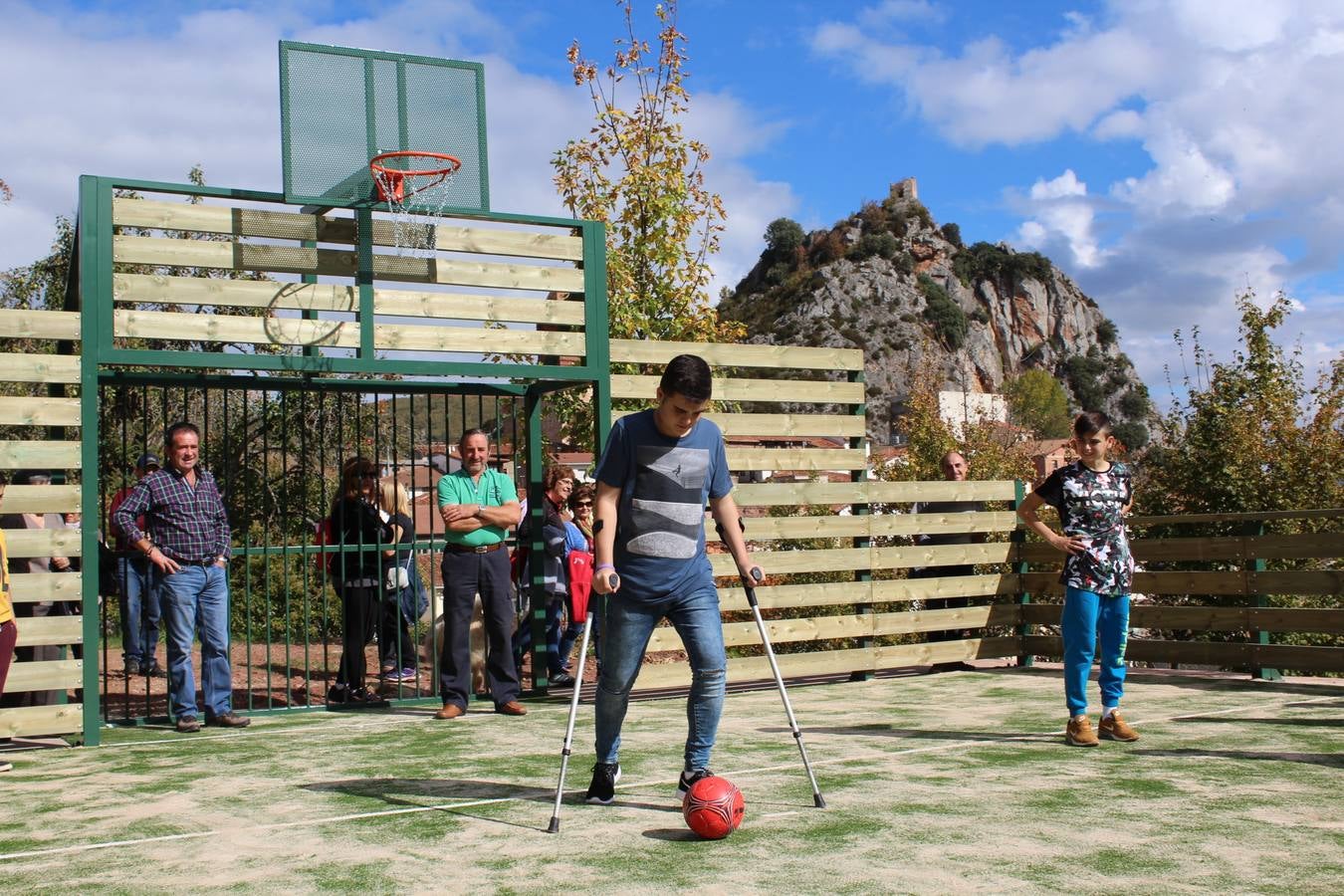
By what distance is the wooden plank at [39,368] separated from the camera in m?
8.13

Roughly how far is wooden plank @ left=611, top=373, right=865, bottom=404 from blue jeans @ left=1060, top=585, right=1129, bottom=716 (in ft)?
9.82

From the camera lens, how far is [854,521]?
36.2ft

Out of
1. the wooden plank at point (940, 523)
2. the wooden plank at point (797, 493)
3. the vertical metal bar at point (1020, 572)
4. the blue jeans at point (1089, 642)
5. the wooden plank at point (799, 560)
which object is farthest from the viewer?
the vertical metal bar at point (1020, 572)

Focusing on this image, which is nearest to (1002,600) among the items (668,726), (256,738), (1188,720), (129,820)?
(1188,720)

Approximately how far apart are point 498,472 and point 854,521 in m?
3.28

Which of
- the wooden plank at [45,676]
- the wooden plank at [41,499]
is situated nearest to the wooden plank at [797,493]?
the wooden plank at [41,499]

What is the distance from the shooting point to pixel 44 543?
8.19 meters

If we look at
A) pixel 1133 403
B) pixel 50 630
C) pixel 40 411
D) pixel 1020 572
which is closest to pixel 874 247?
pixel 1133 403

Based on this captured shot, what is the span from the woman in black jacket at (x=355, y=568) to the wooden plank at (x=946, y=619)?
414 cm

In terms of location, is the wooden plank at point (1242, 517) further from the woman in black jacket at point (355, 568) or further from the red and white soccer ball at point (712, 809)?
the woman in black jacket at point (355, 568)

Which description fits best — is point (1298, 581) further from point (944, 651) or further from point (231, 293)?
point (231, 293)

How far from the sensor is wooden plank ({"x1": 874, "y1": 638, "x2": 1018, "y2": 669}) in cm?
1127

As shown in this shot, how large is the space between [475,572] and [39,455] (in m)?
2.81

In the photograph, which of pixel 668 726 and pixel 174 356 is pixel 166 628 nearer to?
pixel 174 356
